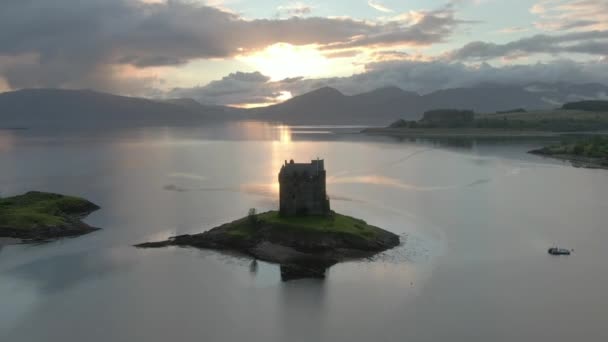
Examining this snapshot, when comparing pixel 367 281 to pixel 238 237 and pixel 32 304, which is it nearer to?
pixel 238 237

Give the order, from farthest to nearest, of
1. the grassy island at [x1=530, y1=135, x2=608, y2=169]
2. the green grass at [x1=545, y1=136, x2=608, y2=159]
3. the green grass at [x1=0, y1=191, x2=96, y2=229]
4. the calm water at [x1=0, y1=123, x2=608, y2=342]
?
the green grass at [x1=545, y1=136, x2=608, y2=159] < the grassy island at [x1=530, y1=135, x2=608, y2=169] < the green grass at [x1=0, y1=191, x2=96, y2=229] < the calm water at [x1=0, y1=123, x2=608, y2=342]

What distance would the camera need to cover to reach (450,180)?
12381 centimetres

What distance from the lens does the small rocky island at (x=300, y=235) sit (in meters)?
60.3

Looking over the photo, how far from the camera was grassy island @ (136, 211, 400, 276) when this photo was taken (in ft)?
197

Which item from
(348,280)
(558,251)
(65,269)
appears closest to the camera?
(348,280)

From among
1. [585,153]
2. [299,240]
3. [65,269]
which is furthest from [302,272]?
[585,153]

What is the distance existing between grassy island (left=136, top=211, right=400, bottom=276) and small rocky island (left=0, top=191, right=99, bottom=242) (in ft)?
43.6

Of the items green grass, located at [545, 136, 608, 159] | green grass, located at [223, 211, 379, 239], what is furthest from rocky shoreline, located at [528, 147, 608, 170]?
green grass, located at [223, 211, 379, 239]

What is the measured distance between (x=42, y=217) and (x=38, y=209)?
4403 mm

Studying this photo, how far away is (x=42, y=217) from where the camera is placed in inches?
2992

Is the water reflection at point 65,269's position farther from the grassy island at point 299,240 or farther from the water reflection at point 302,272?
the water reflection at point 302,272

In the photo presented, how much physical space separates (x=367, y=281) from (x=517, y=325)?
14549 millimetres

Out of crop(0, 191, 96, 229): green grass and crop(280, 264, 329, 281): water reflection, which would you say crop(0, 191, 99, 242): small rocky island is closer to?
crop(0, 191, 96, 229): green grass

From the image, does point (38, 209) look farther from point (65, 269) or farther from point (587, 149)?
point (587, 149)
